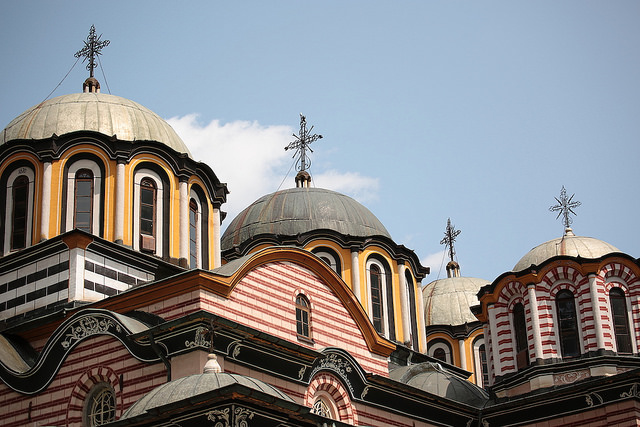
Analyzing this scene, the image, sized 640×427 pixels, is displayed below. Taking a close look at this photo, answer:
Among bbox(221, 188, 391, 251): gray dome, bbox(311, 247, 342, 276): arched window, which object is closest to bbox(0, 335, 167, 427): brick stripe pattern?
bbox(311, 247, 342, 276): arched window

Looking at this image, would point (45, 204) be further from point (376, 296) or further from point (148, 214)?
point (376, 296)

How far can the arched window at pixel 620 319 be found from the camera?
26844mm

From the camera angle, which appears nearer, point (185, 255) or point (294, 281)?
point (294, 281)

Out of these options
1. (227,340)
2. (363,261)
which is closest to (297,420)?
(227,340)

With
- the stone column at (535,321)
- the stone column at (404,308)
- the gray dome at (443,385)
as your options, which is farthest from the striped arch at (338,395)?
the stone column at (404,308)

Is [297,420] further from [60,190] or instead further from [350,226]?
[350,226]

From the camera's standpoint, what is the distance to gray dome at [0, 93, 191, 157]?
26547 mm

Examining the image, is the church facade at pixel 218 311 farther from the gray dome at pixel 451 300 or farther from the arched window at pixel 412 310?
the gray dome at pixel 451 300

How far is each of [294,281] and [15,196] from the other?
7.63 meters

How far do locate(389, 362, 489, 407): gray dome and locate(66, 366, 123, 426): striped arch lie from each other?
894 centimetres

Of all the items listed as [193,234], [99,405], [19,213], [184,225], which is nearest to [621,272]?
[193,234]

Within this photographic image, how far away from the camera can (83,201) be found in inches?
998

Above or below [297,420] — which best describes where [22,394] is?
above

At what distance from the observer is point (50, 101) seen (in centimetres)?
2786
